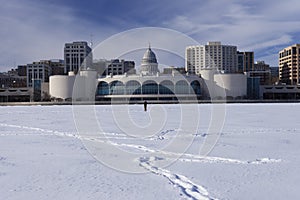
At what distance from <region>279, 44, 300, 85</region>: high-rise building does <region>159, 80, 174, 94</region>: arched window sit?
8428cm

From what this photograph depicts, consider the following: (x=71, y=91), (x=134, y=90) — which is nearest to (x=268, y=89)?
(x=134, y=90)

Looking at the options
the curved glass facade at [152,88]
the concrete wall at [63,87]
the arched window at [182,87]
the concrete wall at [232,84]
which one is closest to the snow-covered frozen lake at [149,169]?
the arched window at [182,87]

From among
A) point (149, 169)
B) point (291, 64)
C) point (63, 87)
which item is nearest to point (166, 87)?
point (63, 87)

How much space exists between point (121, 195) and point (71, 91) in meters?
97.6

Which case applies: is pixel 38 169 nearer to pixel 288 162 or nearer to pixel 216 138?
pixel 288 162

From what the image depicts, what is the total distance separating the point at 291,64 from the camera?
488 ft

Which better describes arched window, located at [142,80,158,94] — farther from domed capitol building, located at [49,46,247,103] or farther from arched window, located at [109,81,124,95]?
arched window, located at [109,81,124,95]

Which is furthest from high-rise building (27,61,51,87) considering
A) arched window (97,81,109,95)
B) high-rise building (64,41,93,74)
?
arched window (97,81,109,95)

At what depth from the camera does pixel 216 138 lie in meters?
13.2

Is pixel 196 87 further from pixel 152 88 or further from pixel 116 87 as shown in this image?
pixel 116 87

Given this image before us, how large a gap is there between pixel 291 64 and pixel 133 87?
95.4 meters

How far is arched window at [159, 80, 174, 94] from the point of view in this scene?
296 feet

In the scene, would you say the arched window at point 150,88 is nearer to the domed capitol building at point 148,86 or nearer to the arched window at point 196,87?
the domed capitol building at point 148,86

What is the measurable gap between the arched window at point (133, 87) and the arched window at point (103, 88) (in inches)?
353
